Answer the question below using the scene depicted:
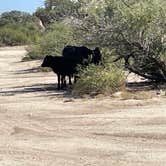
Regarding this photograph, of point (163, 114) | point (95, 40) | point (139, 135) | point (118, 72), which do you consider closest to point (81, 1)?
point (95, 40)

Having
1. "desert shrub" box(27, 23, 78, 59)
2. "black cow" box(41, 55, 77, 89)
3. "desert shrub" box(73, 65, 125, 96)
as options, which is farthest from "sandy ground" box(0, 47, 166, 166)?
"desert shrub" box(27, 23, 78, 59)

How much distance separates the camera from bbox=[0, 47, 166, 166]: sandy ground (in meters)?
10.3

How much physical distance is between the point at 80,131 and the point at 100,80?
18.8 feet

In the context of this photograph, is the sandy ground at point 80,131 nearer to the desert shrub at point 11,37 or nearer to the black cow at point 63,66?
the black cow at point 63,66

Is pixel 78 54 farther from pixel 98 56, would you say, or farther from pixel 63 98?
pixel 63 98

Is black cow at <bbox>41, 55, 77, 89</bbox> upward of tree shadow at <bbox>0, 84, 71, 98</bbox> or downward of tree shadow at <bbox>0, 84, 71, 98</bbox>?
upward

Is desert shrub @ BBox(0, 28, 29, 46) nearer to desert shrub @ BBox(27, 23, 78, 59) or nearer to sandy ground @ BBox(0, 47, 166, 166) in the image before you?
desert shrub @ BBox(27, 23, 78, 59)

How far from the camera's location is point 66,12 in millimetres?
22422

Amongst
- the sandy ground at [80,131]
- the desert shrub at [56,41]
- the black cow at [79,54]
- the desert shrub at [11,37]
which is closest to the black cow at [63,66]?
the black cow at [79,54]

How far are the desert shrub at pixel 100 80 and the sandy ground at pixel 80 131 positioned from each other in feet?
2.04

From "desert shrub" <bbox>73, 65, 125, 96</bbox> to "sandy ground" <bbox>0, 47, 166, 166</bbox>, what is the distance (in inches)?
24.4

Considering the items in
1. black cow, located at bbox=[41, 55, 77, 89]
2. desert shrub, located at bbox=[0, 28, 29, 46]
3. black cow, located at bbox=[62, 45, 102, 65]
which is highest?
black cow, located at bbox=[62, 45, 102, 65]

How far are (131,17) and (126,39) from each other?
86 cm

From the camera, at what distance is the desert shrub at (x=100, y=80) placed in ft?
60.4
